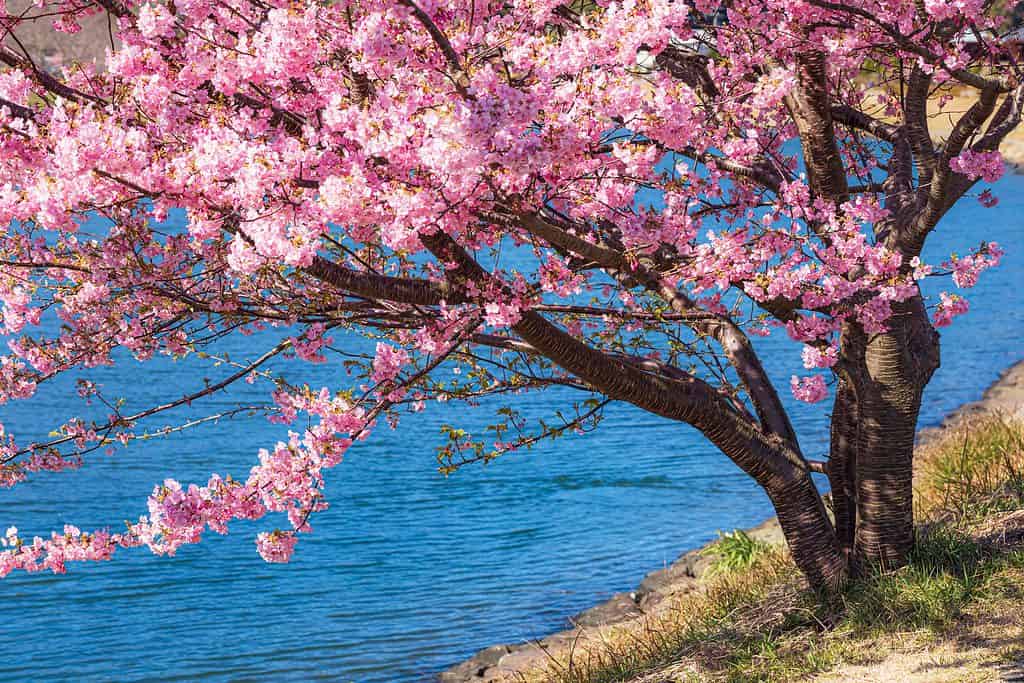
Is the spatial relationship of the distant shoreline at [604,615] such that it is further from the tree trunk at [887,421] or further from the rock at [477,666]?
the tree trunk at [887,421]

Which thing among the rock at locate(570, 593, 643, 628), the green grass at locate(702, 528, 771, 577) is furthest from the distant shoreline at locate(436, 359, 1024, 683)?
the green grass at locate(702, 528, 771, 577)

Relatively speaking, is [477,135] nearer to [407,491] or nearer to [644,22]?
[644,22]

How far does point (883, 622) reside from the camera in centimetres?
→ 686

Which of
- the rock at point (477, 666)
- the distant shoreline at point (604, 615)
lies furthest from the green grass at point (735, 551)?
the rock at point (477, 666)

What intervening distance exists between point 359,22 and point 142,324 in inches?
111

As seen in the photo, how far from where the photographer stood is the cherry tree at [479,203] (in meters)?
4.60

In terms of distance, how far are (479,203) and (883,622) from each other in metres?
3.94

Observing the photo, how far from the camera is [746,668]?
6.73 metres

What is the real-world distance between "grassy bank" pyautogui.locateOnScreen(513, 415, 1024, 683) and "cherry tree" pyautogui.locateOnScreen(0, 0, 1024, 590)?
407mm

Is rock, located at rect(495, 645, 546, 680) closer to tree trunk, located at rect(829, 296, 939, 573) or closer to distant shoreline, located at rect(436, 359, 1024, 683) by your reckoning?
distant shoreline, located at rect(436, 359, 1024, 683)

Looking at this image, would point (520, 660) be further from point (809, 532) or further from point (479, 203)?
point (479, 203)

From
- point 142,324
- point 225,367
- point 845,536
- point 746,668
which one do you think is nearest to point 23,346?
point 142,324

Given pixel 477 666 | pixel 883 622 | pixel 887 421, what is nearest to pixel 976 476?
pixel 887 421

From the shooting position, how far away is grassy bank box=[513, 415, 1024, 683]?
21.0 feet
